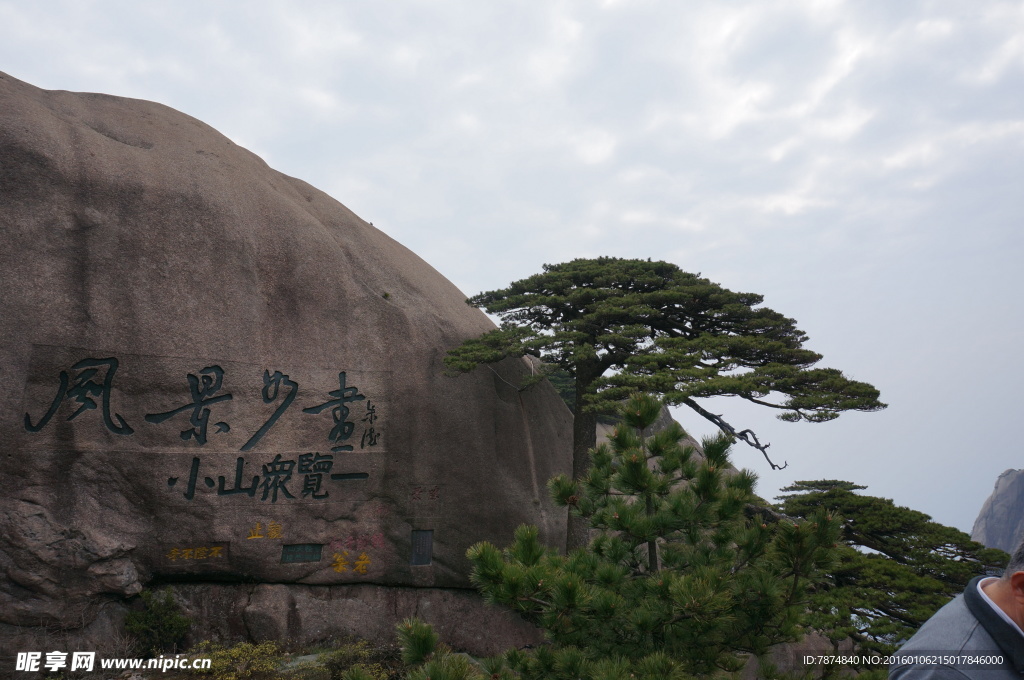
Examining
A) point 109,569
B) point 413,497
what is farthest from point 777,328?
point 109,569

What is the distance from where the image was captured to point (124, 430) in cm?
629

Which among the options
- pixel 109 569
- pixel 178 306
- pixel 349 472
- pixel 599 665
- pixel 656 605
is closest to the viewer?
pixel 599 665

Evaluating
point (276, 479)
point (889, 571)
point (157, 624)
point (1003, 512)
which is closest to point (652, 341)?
point (889, 571)

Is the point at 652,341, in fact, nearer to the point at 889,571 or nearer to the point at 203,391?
the point at 889,571

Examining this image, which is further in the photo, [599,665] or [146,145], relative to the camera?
[146,145]

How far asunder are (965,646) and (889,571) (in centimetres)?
634

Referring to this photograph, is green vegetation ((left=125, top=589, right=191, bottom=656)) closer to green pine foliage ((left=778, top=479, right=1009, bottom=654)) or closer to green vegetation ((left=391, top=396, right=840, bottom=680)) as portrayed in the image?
green vegetation ((left=391, top=396, right=840, bottom=680))

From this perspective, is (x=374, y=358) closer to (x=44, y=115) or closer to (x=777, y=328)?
(x=44, y=115)

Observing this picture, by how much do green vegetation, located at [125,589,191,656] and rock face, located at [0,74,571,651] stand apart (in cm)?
20

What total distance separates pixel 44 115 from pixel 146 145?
977mm

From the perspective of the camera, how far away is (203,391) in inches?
263

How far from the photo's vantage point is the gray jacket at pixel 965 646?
1.37 meters

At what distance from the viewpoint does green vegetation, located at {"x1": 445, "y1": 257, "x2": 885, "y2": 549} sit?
6816 mm

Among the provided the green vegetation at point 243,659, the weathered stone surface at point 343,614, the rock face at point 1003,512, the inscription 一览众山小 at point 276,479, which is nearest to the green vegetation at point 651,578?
the weathered stone surface at point 343,614
